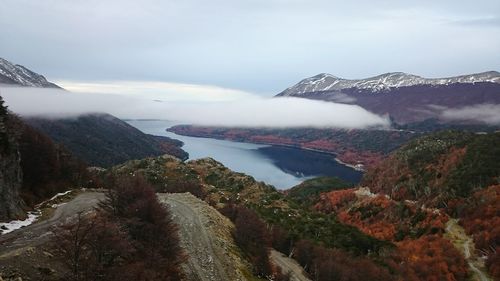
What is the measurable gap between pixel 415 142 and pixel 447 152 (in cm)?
3029

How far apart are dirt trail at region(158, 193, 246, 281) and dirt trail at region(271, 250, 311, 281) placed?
260 inches

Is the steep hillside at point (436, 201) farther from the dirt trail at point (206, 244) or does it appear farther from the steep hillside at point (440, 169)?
the dirt trail at point (206, 244)

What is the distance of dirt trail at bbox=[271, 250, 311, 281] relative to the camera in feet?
145

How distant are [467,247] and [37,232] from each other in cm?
8385

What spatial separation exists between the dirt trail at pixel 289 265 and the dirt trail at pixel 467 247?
139 feet

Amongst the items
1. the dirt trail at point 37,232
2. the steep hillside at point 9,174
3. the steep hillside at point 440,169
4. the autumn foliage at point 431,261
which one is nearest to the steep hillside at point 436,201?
the steep hillside at point 440,169

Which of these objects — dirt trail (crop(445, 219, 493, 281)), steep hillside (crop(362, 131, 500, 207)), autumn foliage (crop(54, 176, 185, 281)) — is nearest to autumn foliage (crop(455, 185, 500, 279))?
dirt trail (crop(445, 219, 493, 281))

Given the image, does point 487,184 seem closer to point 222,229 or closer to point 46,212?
point 222,229

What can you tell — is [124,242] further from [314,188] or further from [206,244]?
[314,188]

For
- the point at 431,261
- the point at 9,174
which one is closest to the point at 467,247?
the point at 431,261

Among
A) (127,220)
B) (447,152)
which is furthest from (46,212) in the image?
(447,152)

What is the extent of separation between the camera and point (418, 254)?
8231 cm

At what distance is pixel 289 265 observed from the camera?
156ft

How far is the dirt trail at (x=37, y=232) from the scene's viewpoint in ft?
77.2
